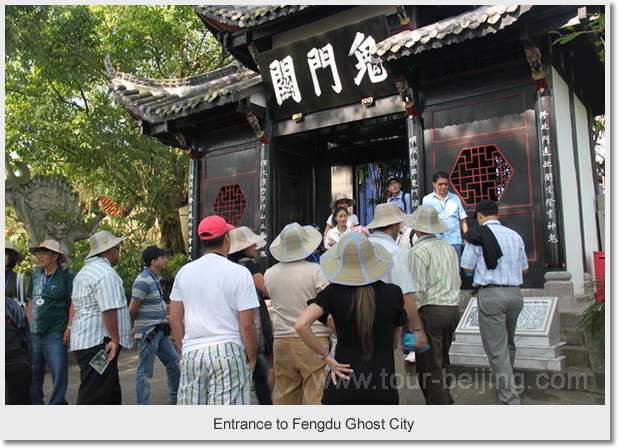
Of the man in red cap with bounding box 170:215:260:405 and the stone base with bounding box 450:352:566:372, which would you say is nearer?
the man in red cap with bounding box 170:215:260:405

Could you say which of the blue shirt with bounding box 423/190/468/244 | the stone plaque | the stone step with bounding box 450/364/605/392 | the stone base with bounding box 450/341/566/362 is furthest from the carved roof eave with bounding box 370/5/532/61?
the stone step with bounding box 450/364/605/392

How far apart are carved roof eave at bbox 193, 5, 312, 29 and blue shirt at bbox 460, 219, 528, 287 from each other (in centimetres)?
501

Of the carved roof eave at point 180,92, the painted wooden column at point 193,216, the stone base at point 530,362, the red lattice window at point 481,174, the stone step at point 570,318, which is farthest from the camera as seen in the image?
the painted wooden column at point 193,216

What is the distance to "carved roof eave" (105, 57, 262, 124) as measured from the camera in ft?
26.0

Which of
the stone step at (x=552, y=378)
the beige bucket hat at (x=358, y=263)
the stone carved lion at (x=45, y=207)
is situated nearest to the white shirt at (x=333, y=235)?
the stone step at (x=552, y=378)

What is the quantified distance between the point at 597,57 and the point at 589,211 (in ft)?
7.38

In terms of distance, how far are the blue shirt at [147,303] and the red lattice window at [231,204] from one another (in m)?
4.36

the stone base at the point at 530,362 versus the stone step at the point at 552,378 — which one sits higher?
the stone base at the point at 530,362

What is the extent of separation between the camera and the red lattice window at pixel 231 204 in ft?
28.8

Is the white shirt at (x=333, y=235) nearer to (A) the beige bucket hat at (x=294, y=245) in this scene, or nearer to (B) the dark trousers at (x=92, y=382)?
(A) the beige bucket hat at (x=294, y=245)

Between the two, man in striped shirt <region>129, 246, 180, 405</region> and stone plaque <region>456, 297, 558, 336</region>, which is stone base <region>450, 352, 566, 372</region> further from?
man in striped shirt <region>129, 246, 180, 405</region>

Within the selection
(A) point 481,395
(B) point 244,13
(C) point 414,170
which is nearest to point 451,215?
(C) point 414,170

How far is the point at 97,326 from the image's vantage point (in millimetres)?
3676

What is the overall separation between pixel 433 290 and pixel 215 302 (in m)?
1.75
